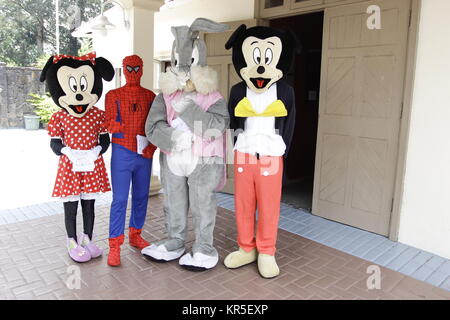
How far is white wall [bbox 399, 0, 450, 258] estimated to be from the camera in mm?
3752

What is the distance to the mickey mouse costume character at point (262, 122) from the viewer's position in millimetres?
3217

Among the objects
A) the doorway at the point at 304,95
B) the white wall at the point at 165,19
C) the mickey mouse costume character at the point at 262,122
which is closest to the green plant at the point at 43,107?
the white wall at the point at 165,19

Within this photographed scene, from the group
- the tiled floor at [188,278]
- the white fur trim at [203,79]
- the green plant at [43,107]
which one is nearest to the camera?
the tiled floor at [188,278]

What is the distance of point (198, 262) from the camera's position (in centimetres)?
334

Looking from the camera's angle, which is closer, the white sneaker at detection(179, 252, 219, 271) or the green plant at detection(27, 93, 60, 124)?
the white sneaker at detection(179, 252, 219, 271)

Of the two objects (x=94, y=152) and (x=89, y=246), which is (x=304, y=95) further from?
(x=89, y=246)

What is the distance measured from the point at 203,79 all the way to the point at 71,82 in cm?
114

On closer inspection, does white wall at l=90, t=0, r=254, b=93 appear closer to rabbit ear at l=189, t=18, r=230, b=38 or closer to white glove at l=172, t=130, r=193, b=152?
rabbit ear at l=189, t=18, r=230, b=38

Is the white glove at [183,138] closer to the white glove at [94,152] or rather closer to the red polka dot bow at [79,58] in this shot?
the white glove at [94,152]

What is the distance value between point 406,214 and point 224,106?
8.02 ft

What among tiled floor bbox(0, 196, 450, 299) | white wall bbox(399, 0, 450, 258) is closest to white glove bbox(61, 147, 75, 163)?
tiled floor bbox(0, 196, 450, 299)

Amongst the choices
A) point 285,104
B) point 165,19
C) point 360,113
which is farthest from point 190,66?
point 165,19

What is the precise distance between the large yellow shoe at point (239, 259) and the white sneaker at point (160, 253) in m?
0.49
